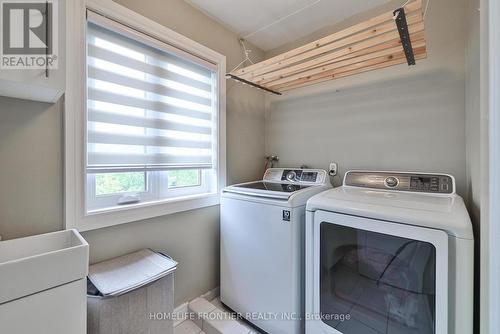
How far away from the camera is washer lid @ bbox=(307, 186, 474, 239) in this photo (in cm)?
86

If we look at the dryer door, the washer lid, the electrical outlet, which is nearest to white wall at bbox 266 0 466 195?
the electrical outlet

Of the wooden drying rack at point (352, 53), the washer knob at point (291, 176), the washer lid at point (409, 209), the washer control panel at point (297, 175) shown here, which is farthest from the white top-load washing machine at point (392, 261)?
the wooden drying rack at point (352, 53)

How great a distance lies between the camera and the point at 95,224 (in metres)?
1.20

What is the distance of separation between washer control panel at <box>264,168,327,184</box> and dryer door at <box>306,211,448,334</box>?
65cm

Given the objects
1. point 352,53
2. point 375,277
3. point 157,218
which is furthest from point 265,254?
point 352,53

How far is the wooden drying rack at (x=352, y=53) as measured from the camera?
3.47ft

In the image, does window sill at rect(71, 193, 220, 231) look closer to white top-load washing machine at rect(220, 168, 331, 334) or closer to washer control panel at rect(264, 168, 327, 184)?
white top-load washing machine at rect(220, 168, 331, 334)

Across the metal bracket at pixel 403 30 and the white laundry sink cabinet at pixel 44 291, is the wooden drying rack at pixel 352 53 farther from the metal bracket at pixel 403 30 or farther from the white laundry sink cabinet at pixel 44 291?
Answer: the white laundry sink cabinet at pixel 44 291

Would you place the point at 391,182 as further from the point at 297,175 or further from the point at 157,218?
the point at 157,218

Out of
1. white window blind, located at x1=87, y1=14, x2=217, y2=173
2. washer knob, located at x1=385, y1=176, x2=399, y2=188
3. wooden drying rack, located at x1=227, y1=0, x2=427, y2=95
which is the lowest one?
washer knob, located at x1=385, y1=176, x2=399, y2=188

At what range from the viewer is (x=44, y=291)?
0.76m

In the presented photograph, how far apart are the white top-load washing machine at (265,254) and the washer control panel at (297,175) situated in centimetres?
4

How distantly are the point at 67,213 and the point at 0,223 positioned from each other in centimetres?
23

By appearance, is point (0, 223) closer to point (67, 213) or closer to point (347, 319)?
point (67, 213)
